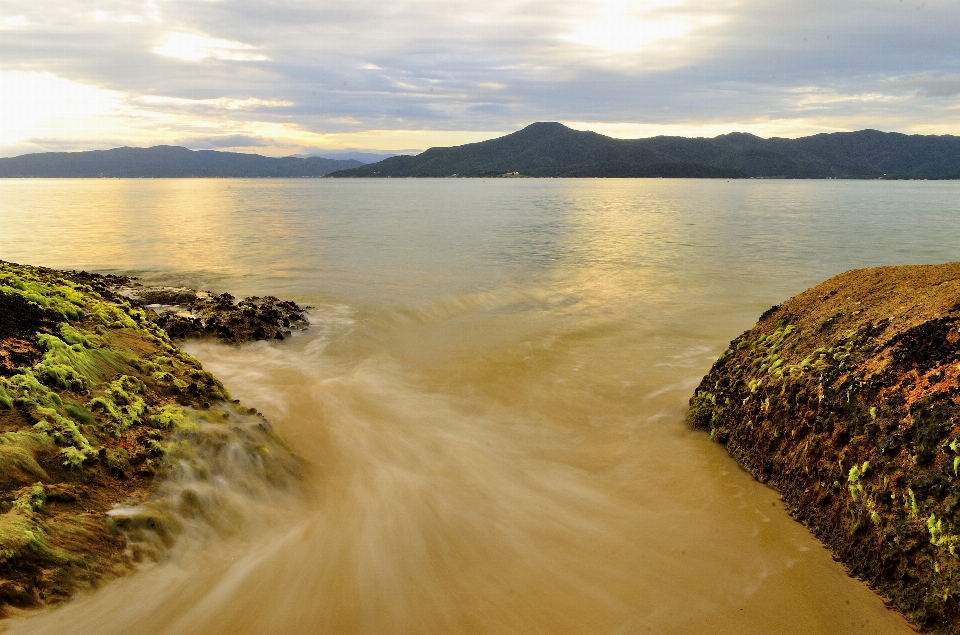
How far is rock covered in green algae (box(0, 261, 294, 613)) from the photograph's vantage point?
3.92 metres

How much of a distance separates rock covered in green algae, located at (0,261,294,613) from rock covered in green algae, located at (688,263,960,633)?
20.4 feet


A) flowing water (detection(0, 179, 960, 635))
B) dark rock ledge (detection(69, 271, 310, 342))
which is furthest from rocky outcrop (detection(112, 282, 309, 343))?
flowing water (detection(0, 179, 960, 635))

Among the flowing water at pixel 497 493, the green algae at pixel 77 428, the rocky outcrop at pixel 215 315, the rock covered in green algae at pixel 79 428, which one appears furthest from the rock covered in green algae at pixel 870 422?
the rocky outcrop at pixel 215 315

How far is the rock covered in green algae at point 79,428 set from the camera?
3.92 m

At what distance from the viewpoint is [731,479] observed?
6785 mm

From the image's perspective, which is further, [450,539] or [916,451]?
[450,539]

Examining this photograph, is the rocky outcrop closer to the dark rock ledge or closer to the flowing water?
the dark rock ledge

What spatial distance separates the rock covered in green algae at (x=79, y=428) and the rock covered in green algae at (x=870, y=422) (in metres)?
6.23

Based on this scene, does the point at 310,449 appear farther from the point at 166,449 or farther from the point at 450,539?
the point at 450,539

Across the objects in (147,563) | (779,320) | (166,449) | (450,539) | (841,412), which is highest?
Result: (779,320)

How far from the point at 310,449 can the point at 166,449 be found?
2.22m

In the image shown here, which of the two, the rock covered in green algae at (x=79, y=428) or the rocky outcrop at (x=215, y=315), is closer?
the rock covered in green algae at (x=79, y=428)

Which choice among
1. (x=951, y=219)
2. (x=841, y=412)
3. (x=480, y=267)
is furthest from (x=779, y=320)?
(x=951, y=219)

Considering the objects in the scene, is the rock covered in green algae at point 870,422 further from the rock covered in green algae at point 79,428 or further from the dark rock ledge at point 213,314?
the dark rock ledge at point 213,314
